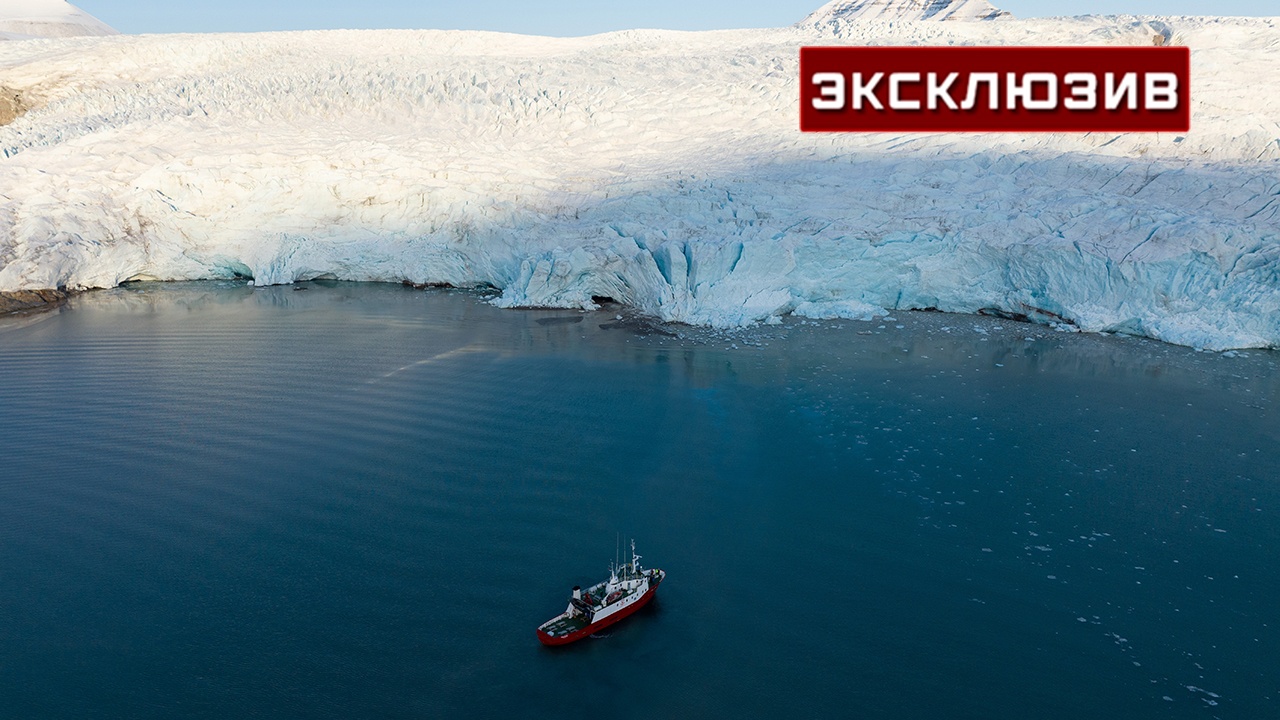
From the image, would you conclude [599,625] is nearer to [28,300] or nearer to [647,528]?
[647,528]

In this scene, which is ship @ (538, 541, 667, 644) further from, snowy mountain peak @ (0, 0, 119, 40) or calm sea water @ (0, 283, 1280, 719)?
snowy mountain peak @ (0, 0, 119, 40)

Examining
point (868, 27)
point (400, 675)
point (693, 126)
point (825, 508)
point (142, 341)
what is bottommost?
point (400, 675)

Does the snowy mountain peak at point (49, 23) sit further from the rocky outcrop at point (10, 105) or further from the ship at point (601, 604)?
the ship at point (601, 604)

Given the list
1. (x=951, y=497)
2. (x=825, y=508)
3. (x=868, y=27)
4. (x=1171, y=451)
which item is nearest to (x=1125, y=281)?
(x=1171, y=451)

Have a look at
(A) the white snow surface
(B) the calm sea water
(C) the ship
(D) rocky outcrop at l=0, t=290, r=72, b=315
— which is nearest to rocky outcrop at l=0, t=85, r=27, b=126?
(A) the white snow surface

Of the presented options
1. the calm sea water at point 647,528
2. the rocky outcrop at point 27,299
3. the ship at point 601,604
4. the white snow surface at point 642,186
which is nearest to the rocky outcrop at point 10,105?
the white snow surface at point 642,186

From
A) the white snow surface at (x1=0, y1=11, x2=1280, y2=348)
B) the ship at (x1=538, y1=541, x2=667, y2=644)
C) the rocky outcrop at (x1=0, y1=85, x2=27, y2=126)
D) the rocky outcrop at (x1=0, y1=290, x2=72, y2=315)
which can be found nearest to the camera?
the ship at (x1=538, y1=541, x2=667, y2=644)

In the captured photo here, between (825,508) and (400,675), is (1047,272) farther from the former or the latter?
(400,675)
